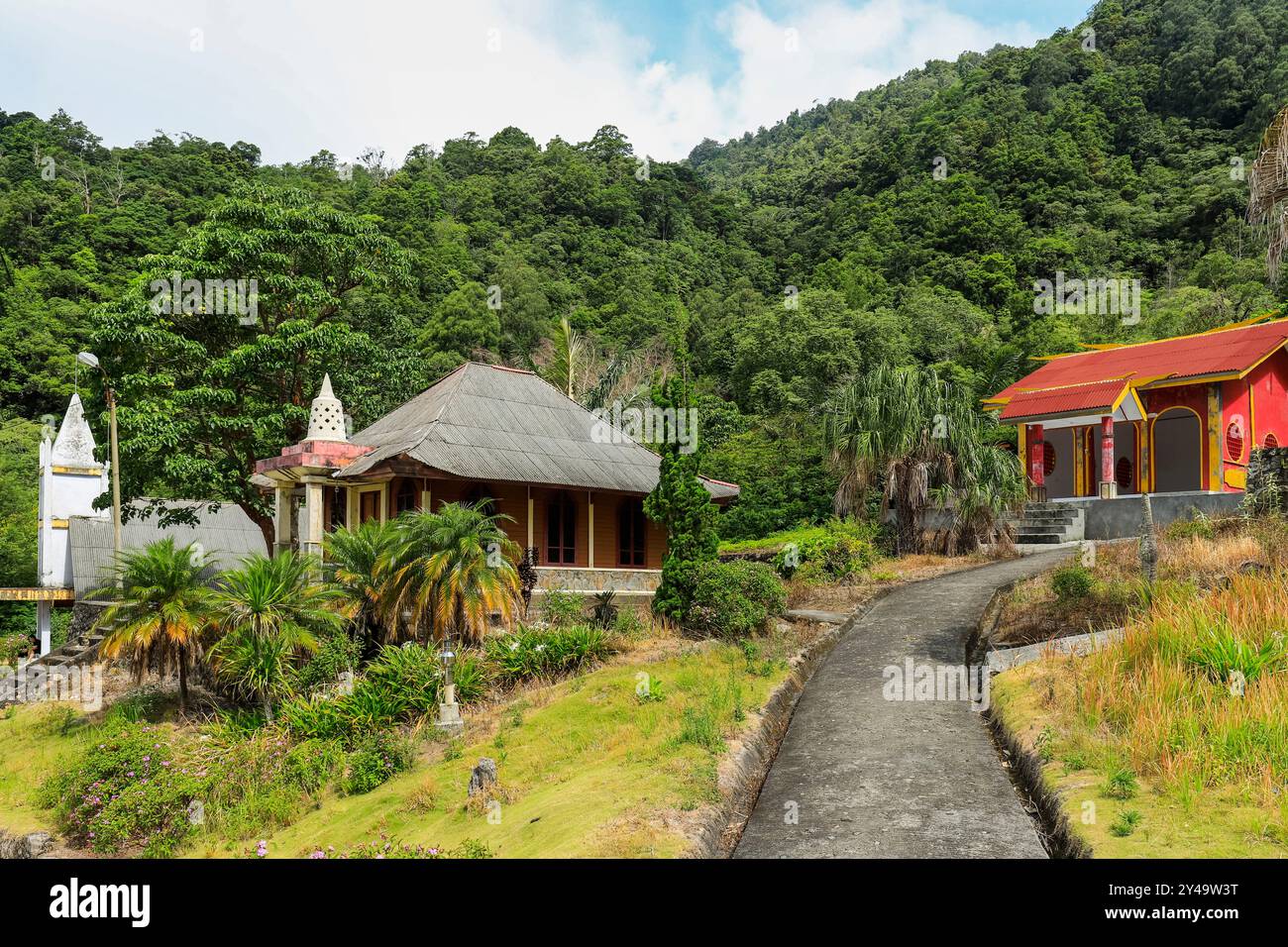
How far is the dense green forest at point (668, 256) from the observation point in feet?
83.4

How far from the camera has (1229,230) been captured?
160 feet

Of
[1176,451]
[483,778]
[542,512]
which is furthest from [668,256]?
[483,778]

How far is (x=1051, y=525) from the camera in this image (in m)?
25.5

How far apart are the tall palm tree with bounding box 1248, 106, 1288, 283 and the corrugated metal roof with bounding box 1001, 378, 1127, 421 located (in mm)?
12674

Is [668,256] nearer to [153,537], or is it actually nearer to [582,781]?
[153,537]

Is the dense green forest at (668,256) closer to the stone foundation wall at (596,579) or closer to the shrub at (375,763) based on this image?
the stone foundation wall at (596,579)

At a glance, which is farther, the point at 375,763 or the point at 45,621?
the point at 45,621

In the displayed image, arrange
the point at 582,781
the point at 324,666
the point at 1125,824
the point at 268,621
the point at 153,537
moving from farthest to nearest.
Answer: the point at 153,537 → the point at 324,666 → the point at 268,621 → the point at 582,781 → the point at 1125,824

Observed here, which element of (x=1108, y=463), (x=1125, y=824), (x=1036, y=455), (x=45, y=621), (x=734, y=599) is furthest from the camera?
(x=45, y=621)

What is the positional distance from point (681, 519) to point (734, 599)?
1.86 meters

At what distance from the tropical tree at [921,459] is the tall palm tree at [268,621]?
540 inches

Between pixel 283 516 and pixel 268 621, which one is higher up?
pixel 283 516

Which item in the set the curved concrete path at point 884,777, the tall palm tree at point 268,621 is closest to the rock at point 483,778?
the curved concrete path at point 884,777
